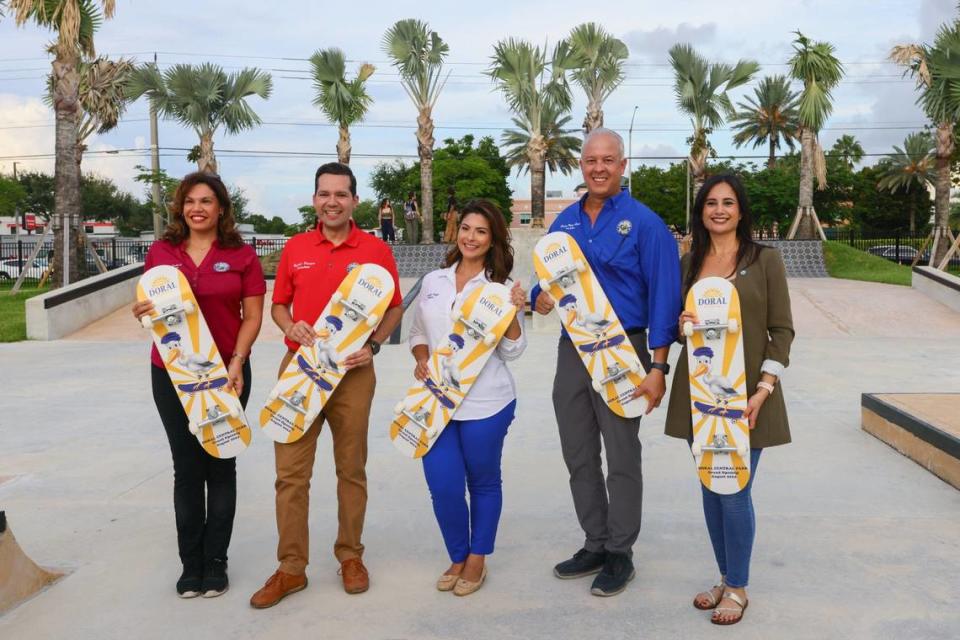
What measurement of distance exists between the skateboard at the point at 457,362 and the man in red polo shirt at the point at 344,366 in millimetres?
241

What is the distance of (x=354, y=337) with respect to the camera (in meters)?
3.14

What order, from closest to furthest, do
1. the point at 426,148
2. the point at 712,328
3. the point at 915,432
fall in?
the point at 712,328 < the point at 915,432 < the point at 426,148

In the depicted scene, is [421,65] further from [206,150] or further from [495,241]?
[495,241]

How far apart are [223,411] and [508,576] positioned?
4.40 feet

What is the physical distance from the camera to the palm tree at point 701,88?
73.9 ft

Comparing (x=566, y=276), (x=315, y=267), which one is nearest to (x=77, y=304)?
(x=315, y=267)

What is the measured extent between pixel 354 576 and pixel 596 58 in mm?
22266

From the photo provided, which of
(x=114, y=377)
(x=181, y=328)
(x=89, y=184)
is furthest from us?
(x=89, y=184)

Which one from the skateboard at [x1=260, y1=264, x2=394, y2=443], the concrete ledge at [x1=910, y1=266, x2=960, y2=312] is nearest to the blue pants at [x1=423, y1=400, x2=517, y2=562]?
the skateboard at [x1=260, y1=264, x2=394, y2=443]

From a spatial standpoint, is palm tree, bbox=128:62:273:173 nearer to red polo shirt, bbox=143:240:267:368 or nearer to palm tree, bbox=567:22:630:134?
palm tree, bbox=567:22:630:134

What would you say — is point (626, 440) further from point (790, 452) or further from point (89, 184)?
point (89, 184)

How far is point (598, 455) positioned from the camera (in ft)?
11.0

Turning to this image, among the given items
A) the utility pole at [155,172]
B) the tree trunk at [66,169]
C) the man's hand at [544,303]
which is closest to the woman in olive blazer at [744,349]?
the man's hand at [544,303]

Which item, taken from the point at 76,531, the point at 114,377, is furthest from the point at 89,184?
the point at 76,531
